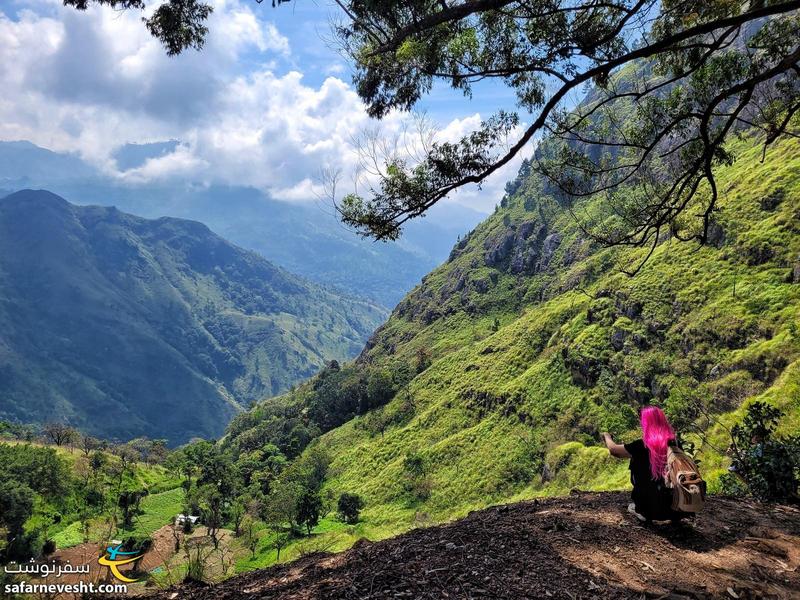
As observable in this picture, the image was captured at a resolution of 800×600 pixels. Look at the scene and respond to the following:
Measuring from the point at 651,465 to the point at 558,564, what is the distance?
66.0 inches

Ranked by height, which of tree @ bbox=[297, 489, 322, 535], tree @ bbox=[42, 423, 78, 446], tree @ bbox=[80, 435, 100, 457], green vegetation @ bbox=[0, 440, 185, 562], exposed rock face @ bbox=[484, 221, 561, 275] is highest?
exposed rock face @ bbox=[484, 221, 561, 275]

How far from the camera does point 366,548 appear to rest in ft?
19.3

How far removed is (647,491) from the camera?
577cm

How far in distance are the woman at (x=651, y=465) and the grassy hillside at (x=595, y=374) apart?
501cm

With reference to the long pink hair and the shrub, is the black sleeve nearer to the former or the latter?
the long pink hair

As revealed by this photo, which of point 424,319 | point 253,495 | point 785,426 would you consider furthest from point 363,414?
point 785,426

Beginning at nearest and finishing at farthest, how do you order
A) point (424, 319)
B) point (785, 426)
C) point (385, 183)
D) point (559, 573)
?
1. point (559, 573)
2. point (385, 183)
3. point (785, 426)
4. point (424, 319)

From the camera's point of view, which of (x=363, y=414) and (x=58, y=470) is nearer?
→ (x=58, y=470)

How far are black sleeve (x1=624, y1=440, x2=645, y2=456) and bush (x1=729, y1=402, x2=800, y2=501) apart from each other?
10.7 feet

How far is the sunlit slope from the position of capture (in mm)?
38406

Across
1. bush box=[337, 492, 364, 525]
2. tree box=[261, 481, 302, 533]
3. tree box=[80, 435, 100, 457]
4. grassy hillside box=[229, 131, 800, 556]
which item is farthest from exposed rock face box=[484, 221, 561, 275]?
tree box=[80, 435, 100, 457]

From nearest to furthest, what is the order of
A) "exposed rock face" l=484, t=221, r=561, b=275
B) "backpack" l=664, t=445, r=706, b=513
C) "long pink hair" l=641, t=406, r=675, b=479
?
"backpack" l=664, t=445, r=706, b=513
"long pink hair" l=641, t=406, r=675, b=479
"exposed rock face" l=484, t=221, r=561, b=275

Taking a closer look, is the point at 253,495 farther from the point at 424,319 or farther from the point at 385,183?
the point at 385,183

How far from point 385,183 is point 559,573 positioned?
22.6 feet
